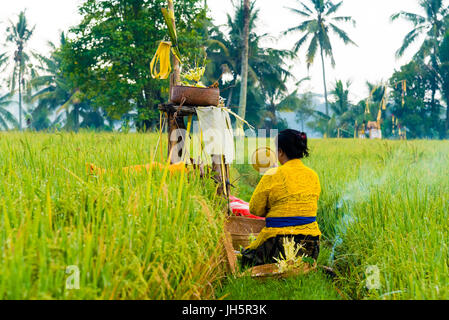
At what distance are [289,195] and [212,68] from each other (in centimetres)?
2463

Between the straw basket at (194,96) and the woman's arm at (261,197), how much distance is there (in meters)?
0.78

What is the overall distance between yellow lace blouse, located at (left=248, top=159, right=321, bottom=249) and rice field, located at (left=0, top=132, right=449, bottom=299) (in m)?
0.34

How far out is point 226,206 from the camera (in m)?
3.14

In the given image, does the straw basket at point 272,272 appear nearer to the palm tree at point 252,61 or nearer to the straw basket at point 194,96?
the straw basket at point 194,96

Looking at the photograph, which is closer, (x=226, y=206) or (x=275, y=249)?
(x=275, y=249)

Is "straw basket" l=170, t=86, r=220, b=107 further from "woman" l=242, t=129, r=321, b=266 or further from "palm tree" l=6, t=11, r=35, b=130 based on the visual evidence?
"palm tree" l=6, t=11, r=35, b=130

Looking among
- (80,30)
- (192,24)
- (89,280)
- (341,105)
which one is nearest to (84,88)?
(80,30)

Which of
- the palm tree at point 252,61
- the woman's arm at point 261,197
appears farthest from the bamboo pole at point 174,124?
the palm tree at point 252,61

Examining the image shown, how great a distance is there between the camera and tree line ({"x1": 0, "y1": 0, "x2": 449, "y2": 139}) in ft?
55.0

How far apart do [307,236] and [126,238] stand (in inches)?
62.6

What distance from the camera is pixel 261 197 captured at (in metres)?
2.84

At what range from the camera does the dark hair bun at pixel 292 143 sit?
2.79 metres

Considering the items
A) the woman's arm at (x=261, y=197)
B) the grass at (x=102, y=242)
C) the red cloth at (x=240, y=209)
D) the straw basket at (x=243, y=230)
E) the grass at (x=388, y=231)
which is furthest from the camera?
the red cloth at (x=240, y=209)
